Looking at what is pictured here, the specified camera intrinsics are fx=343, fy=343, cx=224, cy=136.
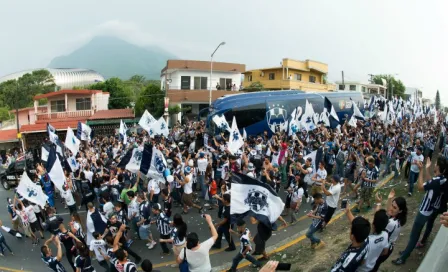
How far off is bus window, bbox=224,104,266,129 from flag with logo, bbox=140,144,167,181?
11154 mm

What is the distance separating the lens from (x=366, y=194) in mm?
9391

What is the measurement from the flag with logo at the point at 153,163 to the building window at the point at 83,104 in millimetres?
27164

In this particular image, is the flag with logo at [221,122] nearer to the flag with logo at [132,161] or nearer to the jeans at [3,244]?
the flag with logo at [132,161]

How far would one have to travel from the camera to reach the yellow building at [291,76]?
146 ft

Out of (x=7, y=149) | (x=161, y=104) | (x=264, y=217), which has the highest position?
(x=161, y=104)

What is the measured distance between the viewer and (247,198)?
22.0 feet

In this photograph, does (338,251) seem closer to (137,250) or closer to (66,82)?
(137,250)

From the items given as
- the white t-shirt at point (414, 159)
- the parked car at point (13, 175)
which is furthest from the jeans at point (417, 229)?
the parked car at point (13, 175)

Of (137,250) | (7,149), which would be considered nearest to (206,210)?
(137,250)

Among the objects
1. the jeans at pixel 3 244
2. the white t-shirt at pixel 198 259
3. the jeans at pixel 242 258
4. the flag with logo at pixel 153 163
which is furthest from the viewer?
the flag with logo at pixel 153 163

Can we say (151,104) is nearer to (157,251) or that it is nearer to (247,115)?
(247,115)

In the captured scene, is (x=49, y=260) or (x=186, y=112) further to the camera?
(x=186, y=112)

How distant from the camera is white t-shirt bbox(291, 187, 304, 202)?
9.26m

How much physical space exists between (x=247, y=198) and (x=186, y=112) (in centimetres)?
3186
